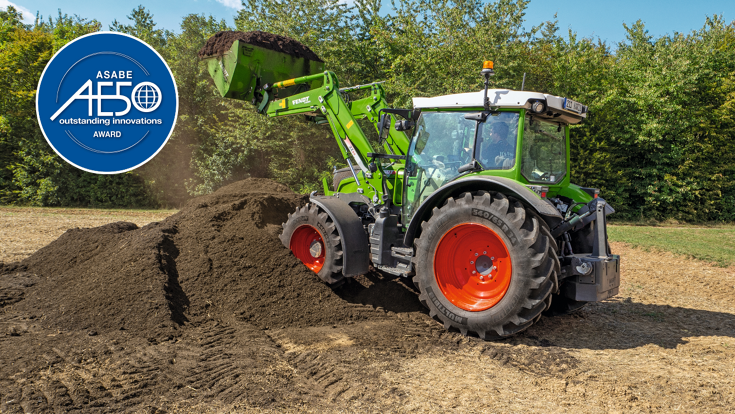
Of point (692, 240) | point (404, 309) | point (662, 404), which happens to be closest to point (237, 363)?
point (404, 309)

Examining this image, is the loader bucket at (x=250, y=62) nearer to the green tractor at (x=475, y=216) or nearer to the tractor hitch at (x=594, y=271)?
the green tractor at (x=475, y=216)

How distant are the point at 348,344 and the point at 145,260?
289 centimetres

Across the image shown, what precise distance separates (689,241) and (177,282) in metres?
12.7

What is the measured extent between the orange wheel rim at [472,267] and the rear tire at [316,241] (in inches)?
57.6

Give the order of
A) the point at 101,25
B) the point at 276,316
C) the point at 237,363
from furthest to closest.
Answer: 1. the point at 101,25
2. the point at 276,316
3. the point at 237,363

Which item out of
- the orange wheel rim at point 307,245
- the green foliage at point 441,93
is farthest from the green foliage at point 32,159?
the orange wheel rim at point 307,245

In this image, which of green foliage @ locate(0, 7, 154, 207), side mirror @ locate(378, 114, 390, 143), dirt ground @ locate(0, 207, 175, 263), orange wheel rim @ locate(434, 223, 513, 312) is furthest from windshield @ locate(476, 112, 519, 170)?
green foliage @ locate(0, 7, 154, 207)

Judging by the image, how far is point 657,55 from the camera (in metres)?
19.8

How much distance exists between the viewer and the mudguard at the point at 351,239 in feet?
18.8

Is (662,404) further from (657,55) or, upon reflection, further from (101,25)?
(101,25)

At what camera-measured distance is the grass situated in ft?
33.3

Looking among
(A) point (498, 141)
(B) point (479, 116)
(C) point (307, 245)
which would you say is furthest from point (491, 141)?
(C) point (307, 245)

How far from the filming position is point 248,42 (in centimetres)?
690

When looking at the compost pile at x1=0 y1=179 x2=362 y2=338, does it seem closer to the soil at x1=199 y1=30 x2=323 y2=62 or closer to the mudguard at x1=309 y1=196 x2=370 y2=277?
the mudguard at x1=309 y1=196 x2=370 y2=277
